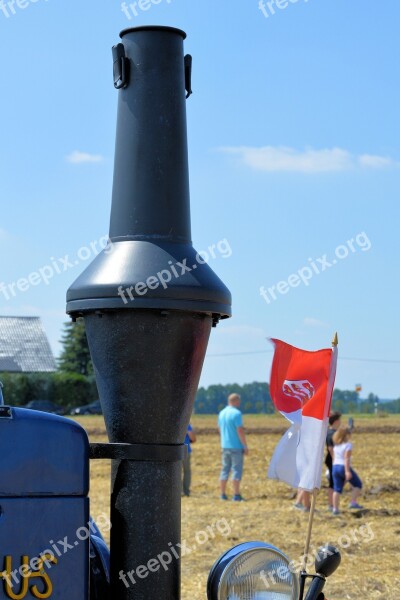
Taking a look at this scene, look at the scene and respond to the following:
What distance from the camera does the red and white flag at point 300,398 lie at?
3574mm

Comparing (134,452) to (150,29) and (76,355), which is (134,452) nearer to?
(150,29)

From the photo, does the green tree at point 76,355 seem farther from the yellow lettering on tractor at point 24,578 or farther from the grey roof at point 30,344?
the yellow lettering on tractor at point 24,578

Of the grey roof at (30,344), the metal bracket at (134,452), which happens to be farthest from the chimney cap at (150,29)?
the grey roof at (30,344)

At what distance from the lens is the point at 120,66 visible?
2781 millimetres

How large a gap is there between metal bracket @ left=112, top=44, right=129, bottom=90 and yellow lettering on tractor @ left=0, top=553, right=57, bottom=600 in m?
1.34

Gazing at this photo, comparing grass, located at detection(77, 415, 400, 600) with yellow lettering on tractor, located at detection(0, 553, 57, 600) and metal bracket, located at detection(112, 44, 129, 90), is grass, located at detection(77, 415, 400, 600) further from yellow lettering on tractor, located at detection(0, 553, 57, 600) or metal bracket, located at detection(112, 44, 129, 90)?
metal bracket, located at detection(112, 44, 129, 90)

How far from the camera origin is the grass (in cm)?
857

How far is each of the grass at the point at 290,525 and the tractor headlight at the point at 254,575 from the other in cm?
513

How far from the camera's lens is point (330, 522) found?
1210 cm

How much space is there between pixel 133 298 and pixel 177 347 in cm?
19

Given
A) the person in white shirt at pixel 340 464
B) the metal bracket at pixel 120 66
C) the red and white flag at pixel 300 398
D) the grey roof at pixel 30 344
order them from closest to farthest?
the metal bracket at pixel 120 66 → the red and white flag at pixel 300 398 → the person in white shirt at pixel 340 464 → the grey roof at pixel 30 344

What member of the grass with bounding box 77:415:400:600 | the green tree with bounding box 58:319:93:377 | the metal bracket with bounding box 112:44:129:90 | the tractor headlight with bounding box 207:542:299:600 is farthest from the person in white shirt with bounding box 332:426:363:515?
the green tree with bounding box 58:319:93:377

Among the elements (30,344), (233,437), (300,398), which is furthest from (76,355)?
(300,398)

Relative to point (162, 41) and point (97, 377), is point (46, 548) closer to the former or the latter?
point (97, 377)
